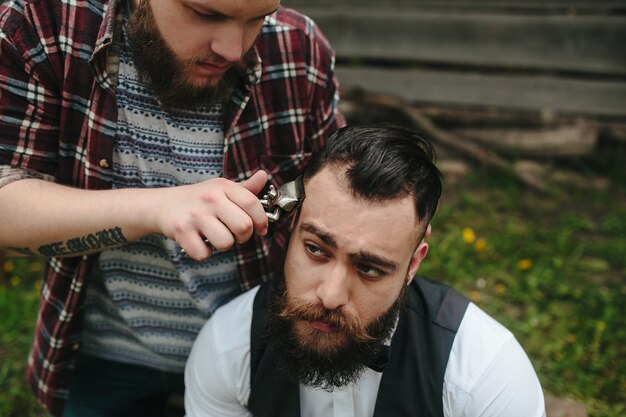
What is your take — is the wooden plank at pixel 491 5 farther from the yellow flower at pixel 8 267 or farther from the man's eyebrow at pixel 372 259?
the man's eyebrow at pixel 372 259

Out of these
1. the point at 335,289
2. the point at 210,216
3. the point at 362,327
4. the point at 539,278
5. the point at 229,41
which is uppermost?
the point at 229,41

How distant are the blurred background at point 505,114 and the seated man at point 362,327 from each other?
1795mm

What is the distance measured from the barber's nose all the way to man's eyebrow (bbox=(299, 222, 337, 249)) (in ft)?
0.24

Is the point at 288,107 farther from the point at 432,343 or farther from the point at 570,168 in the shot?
the point at 570,168

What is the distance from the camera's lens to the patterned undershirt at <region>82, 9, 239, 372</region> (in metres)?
2.14

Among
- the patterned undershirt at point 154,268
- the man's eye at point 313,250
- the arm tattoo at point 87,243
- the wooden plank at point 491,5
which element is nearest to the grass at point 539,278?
the patterned undershirt at point 154,268

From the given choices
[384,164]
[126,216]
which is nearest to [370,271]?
[384,164]

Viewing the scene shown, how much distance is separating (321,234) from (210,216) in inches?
17.2

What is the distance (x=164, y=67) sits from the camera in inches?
76.7

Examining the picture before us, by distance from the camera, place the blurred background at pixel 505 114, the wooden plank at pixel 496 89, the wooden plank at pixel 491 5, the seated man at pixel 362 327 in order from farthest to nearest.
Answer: the wooden plank at pixel 496 89 < the wooden plank at pixel 491 5 < the blurred background at pixel 505 114 < the seated man at pixel 362 327

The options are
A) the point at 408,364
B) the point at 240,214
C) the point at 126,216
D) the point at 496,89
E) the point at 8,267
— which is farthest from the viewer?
the point at 496,89

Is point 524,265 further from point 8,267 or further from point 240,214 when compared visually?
point 8,267

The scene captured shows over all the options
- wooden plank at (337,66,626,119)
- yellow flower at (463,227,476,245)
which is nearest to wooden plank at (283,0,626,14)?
wooden plank at (337,66,626,119)

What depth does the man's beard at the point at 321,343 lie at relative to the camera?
6.50 ft
